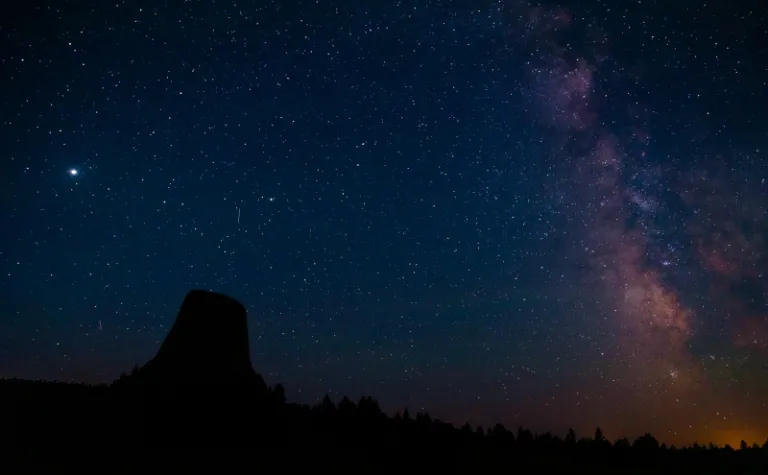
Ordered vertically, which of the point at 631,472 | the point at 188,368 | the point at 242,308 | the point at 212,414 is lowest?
the point at 631,472

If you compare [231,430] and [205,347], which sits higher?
[205,347]

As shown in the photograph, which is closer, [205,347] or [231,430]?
[231,430]

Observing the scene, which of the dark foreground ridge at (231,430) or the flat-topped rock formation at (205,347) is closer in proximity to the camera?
the dark foreground ridge at (231,430)

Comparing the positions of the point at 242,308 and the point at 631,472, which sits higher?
the point at 242,308

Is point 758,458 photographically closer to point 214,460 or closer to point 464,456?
point 464,456

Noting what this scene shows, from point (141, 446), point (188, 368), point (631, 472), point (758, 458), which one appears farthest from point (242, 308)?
point (758, 458)

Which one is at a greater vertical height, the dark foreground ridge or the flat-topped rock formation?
the flat-topped rock formation

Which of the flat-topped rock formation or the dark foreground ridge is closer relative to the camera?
the dark foreground ridge

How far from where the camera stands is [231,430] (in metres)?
25.3

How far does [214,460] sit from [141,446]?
275cm

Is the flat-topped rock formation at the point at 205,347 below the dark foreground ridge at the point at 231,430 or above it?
above

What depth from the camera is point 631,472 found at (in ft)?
105

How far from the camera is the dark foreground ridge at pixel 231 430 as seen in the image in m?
20.0

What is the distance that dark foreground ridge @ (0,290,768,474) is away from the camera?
2002cm
